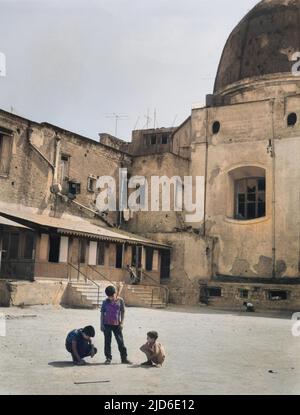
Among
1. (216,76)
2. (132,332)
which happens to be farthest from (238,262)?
(132,332)

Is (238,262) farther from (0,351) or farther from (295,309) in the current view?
(0,351)

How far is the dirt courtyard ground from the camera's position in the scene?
735cm

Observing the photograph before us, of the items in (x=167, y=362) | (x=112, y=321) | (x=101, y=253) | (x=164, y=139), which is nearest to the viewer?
(x=112, y=321)

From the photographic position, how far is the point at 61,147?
27.0 metres

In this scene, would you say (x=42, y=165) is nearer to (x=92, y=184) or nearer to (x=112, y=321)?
(x=92, y=184)

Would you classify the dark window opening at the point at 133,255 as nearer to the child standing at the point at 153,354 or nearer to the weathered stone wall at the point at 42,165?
the weathered stone wall at the point at 42,165

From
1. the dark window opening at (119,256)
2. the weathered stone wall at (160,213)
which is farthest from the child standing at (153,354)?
the weathered stone wall at (160,213)

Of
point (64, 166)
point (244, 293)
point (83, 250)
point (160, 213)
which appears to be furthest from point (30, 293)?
point (160, 213)

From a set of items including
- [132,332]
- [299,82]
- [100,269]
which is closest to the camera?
[132,332]

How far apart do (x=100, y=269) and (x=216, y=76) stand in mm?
16296

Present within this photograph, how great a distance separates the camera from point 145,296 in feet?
79.6

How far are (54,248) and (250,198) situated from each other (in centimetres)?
1241

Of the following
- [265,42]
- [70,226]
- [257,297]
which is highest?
[265,42]

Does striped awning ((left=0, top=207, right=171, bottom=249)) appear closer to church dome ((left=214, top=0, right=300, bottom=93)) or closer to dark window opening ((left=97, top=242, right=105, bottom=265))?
dark window opening ((left=97, top=242, right=105, bottom=265))
